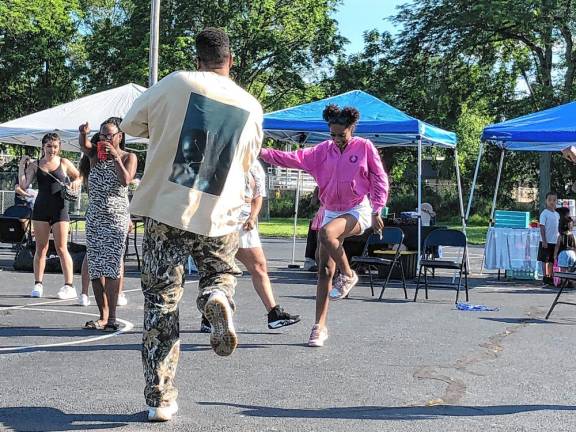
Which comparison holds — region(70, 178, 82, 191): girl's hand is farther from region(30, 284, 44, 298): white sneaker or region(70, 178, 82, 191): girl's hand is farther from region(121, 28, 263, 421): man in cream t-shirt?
region(121, 28, 263, 421): man in cream t-shirt

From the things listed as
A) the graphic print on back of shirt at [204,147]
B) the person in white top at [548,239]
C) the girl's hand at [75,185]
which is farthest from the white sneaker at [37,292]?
the person in white top at [548,239]

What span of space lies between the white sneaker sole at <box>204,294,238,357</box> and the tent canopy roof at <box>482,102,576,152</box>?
10.6m

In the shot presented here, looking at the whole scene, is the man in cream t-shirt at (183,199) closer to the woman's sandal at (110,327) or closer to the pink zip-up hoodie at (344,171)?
the pink zip-up hoodie at (344,171)

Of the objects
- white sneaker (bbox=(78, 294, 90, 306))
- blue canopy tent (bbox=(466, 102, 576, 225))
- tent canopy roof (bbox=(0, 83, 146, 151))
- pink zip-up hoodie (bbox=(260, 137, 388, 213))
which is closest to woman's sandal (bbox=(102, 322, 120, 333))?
white sneaker (bbox=(78, 294, 90, 306))

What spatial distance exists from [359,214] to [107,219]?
2.23 meters

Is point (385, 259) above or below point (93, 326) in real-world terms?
above

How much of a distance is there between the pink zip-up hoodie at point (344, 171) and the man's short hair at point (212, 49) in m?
2.70

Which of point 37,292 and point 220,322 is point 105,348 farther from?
point 37,292

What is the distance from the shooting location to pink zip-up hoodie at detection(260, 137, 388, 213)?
7508mm

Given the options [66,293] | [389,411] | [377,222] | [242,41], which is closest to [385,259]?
[377,222]

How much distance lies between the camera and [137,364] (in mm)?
5996

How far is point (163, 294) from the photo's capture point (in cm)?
448

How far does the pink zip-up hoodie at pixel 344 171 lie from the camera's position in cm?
751

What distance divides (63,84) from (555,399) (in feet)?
143
